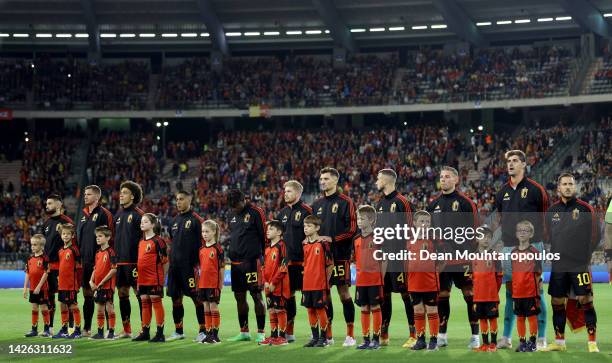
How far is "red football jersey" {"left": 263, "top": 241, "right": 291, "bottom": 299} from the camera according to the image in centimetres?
1489

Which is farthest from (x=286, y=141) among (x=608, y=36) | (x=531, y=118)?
(x=608, y=36)

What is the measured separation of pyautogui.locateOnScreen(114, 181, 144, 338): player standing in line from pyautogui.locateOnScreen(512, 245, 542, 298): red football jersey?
19.1ft

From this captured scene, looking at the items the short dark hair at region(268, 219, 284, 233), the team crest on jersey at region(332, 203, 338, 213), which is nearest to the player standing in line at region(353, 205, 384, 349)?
the team crest on jersey at region(332, 203, 338, 213)

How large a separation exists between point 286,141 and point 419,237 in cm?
3756

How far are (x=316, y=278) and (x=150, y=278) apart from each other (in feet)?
8.97

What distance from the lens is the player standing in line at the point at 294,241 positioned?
15.1 metres

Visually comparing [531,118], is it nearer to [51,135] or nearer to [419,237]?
[51,135]

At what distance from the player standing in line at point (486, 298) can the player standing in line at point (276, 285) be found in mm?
2804

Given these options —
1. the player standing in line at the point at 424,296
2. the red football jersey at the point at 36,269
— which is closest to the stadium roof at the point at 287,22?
the red football jersey at the point at 36,269

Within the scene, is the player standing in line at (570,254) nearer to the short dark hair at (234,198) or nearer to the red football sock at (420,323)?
the red football sock at (420,323)

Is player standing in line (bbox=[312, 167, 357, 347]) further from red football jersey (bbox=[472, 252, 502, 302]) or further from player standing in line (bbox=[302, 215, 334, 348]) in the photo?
red football jersey (bbox=[472, 252, 502, 302])

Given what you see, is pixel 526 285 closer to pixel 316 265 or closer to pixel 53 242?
pixel 316 265

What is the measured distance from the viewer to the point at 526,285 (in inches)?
528

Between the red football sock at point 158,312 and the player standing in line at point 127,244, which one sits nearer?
the red football sock at point 158,312
